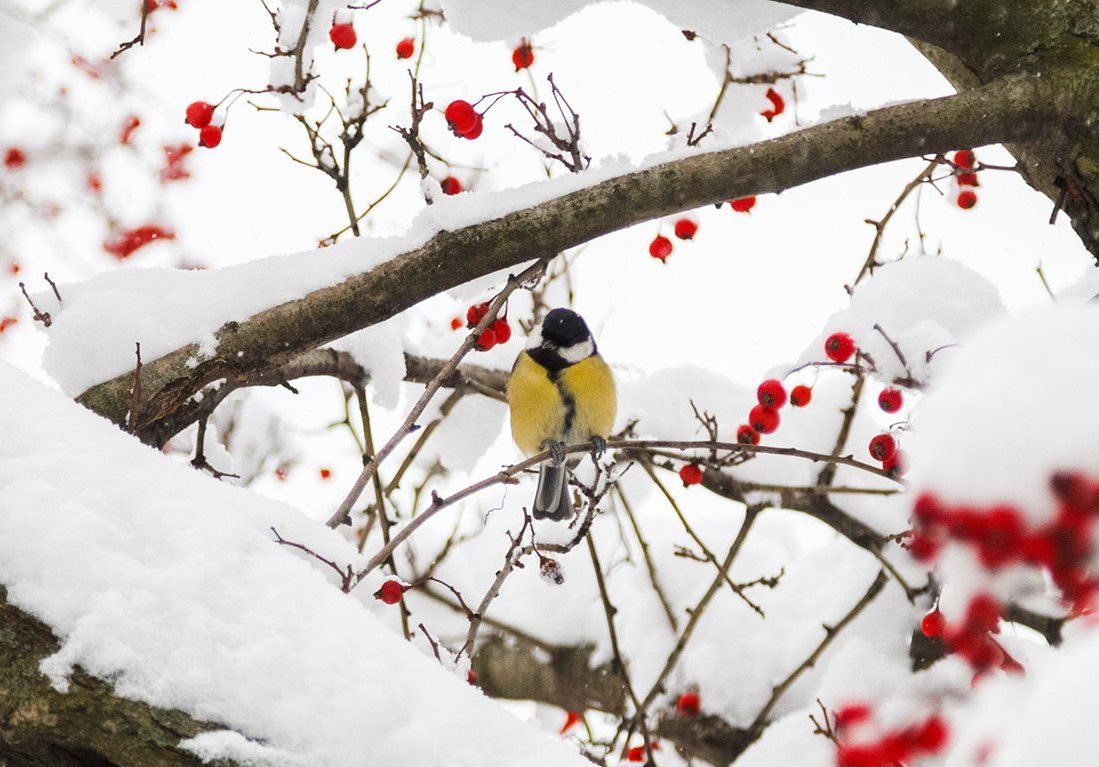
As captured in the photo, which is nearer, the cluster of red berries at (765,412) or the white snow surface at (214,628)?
the white snow surface at (214,628)

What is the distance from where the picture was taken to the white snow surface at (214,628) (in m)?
1.13

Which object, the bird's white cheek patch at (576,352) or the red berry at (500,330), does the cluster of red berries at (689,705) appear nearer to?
the bird's white cheek patch at (576,352)

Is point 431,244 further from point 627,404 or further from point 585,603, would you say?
point 585,603

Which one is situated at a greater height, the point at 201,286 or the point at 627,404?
the point at 627,404

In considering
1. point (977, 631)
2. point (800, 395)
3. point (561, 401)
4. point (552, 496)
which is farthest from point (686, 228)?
point (977, 631)

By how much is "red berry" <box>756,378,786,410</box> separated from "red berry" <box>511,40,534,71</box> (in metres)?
1.30

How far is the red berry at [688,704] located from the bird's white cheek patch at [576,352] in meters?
1.28

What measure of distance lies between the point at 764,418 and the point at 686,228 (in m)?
0.69

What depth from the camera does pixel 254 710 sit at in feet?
3.71

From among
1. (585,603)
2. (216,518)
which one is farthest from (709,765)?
(216,518)

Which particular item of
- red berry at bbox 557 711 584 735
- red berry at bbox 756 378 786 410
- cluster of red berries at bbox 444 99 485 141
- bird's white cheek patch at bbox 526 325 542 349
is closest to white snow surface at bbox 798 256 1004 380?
red berry at bbox 756 378 786 410

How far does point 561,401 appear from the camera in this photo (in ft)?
12.3

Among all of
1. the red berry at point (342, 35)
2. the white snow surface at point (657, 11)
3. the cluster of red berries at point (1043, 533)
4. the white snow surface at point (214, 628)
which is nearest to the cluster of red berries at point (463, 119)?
the white snow surface at point (657, 11)

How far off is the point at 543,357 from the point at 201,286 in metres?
1.87
